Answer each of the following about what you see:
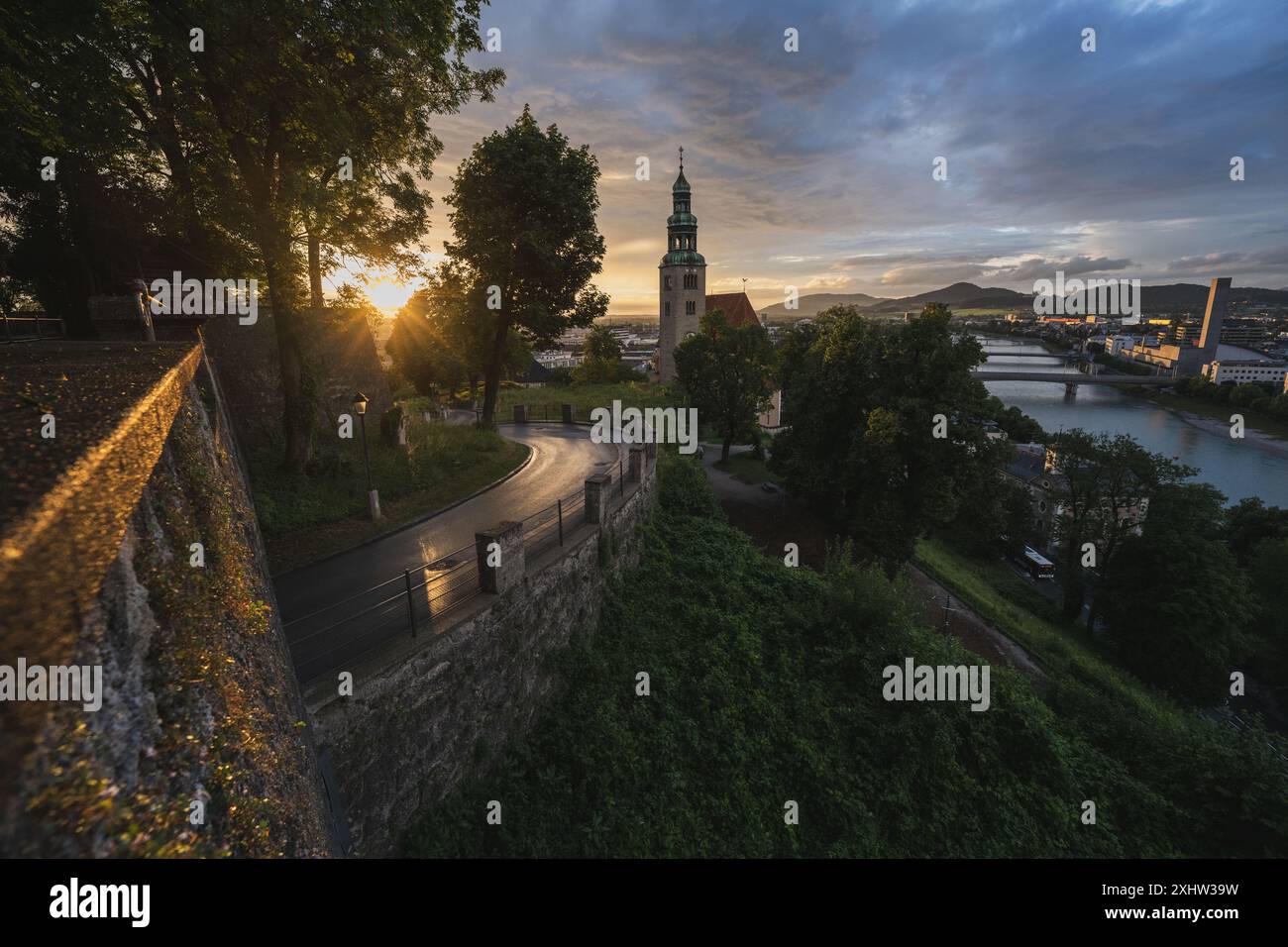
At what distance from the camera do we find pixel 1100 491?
87.5 feet

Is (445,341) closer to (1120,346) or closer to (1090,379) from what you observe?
(1090,379)

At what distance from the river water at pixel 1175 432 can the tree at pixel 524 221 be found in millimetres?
34517

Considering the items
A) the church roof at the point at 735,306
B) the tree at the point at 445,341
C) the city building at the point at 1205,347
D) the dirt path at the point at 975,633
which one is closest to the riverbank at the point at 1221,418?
the city building at the point at 1205,347

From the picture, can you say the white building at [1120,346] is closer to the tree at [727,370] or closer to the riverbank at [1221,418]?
the riverbank at [1221,418]

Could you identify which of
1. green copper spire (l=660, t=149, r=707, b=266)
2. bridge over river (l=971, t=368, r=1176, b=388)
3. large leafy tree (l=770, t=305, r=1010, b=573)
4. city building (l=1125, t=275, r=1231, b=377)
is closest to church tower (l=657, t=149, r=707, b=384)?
green copper spire (l=660, t=149, r=707, b=266)

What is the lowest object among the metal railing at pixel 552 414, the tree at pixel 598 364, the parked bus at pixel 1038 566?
the parked bus at pixel 1038 566

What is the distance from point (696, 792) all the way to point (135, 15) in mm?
15864

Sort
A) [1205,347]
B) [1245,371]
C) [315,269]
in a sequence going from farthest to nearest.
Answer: [1205,347] → [1245,371] → [315,269]

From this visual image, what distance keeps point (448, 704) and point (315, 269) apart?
1109 centimetres

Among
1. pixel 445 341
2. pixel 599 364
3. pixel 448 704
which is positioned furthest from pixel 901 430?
pixel 599 364

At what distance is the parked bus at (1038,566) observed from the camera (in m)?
40.0

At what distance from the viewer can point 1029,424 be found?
33656mm
